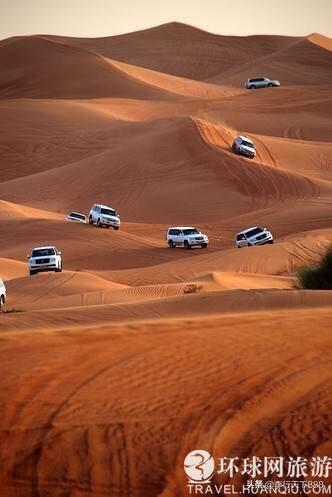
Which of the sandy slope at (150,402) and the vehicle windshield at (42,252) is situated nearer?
the sandy slope at (150,402)

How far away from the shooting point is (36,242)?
53156mm

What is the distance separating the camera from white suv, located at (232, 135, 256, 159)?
232 ft

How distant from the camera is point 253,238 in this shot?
49.5 metres

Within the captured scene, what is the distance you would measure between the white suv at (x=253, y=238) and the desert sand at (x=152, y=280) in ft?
3.27

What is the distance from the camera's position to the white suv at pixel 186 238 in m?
50.6

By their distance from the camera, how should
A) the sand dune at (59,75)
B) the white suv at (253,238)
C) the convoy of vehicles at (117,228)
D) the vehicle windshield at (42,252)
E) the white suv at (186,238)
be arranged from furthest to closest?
the sand dune at (59,75) → the white suv at (186,238) → the white suv at (253,238) → the vehicle windshield at (42,252) → the convoy of vehicles at (117,228)

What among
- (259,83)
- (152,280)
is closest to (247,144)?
(152,280)

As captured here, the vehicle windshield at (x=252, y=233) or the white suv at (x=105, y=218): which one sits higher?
the white suv at (x=105, y=218)

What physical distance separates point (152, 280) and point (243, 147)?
3133cm

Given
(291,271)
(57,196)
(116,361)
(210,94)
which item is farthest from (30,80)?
(116,361)

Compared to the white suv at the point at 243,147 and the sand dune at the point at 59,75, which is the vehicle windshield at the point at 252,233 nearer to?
the white suv at the point at 243,147

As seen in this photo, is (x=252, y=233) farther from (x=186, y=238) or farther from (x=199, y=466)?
(x=199, y=466)

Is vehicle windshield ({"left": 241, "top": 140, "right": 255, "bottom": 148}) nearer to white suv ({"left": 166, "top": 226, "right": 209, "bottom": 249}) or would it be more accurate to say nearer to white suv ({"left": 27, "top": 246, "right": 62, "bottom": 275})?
white suv ({"left": 166, "top": 226, "right": 209, "bottom": 249})

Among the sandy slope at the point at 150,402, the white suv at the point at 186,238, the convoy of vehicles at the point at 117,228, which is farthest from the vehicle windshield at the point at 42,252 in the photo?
the sandy slope at the point at 150,402
